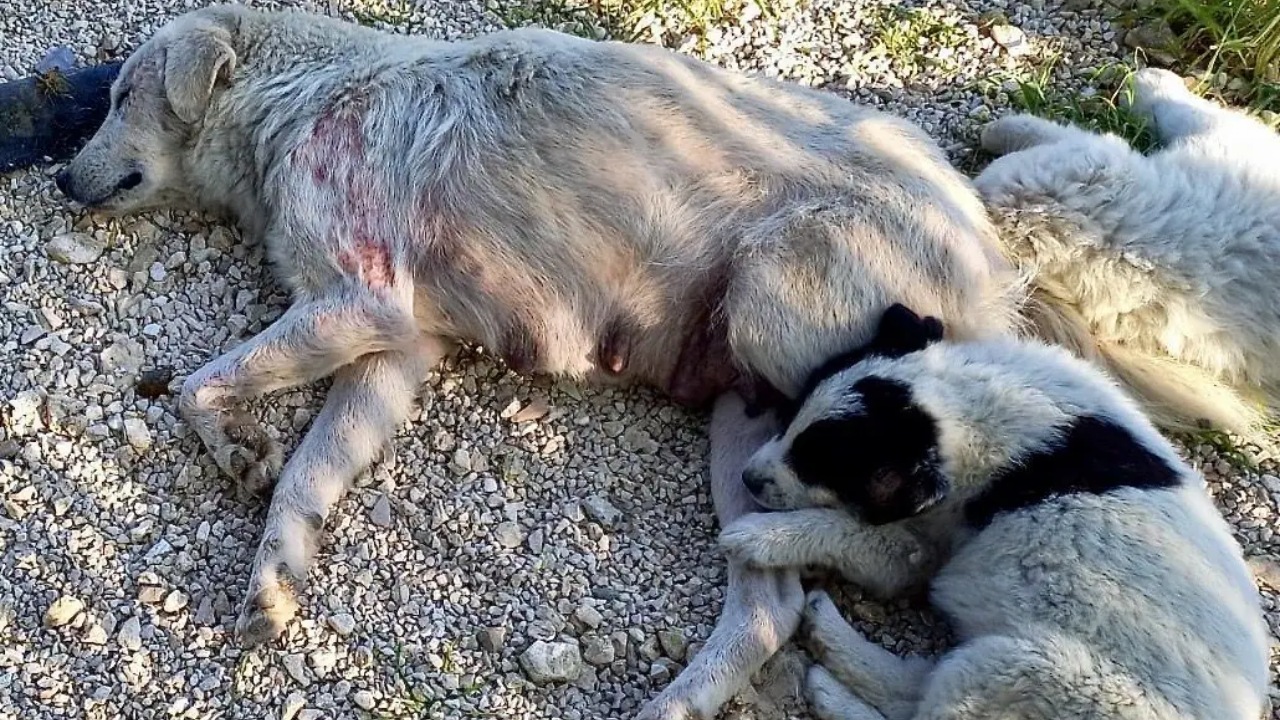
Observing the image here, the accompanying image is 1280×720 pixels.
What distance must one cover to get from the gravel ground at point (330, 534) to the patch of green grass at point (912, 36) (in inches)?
81.2

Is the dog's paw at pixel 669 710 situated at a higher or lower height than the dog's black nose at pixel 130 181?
lower

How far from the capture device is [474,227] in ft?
13.3

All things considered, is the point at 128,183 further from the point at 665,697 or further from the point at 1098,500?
the point at 1098,500

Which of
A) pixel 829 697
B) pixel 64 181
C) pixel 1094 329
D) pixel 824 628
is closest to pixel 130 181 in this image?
pixel 64 181

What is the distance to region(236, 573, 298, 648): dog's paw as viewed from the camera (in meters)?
3.57

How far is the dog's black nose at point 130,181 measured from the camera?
4438 mm

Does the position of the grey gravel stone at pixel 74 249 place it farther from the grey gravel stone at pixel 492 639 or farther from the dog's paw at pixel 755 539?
the dog's paw at pixel 755 539

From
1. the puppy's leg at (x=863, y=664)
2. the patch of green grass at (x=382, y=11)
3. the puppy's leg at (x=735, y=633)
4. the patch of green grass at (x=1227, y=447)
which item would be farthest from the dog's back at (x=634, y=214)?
the patch of green grass at (x=382, y=11)

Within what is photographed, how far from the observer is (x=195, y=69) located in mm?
4352

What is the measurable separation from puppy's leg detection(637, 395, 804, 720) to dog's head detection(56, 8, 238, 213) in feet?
7.92

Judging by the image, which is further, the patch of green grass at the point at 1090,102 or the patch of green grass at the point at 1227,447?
the patch of green grass at the point at 1090,102

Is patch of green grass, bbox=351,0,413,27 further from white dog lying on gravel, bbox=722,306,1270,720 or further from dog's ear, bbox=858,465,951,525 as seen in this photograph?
dog's ear, bbox=858,465,951,525

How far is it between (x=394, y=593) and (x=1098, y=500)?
6.96 feet

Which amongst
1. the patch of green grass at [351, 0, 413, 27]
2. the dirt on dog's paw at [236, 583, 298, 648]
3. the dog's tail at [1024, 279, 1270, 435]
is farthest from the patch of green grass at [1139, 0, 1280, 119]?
the dirt on dog's paw at [236, 583, 298, 648]
